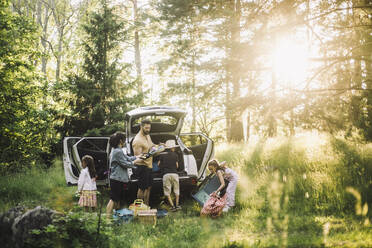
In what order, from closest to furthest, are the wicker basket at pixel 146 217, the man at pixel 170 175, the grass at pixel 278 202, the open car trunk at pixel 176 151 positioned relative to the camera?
1. the grass at pixel 278 202
2. the wicker basket at pixel 146 217
3. the man at pixel 170 175
4. the open car trunk at pixel 176 151

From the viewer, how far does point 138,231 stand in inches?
184

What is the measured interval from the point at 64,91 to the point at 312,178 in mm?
9751

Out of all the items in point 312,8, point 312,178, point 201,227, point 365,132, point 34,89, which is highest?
point 312,8

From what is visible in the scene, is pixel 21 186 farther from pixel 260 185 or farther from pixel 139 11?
pixel 139 11

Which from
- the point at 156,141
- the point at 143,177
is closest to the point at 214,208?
the point at 143,177

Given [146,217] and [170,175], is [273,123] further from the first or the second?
[146,217]

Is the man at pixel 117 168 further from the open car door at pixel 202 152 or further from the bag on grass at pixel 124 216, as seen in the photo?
the open car door at pixel 202 152

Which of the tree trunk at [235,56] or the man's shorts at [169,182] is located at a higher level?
the tree trunk at [235,56]

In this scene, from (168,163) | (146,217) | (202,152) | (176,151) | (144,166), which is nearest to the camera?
(146,217)

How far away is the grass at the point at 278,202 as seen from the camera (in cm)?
412

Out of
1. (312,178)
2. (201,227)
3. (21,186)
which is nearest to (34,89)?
(21,186)

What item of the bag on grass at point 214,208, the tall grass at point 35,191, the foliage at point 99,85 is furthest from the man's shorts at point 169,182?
the foliage at point 99,85

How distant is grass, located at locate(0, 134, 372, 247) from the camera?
162 inches

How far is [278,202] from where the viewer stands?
598cm
